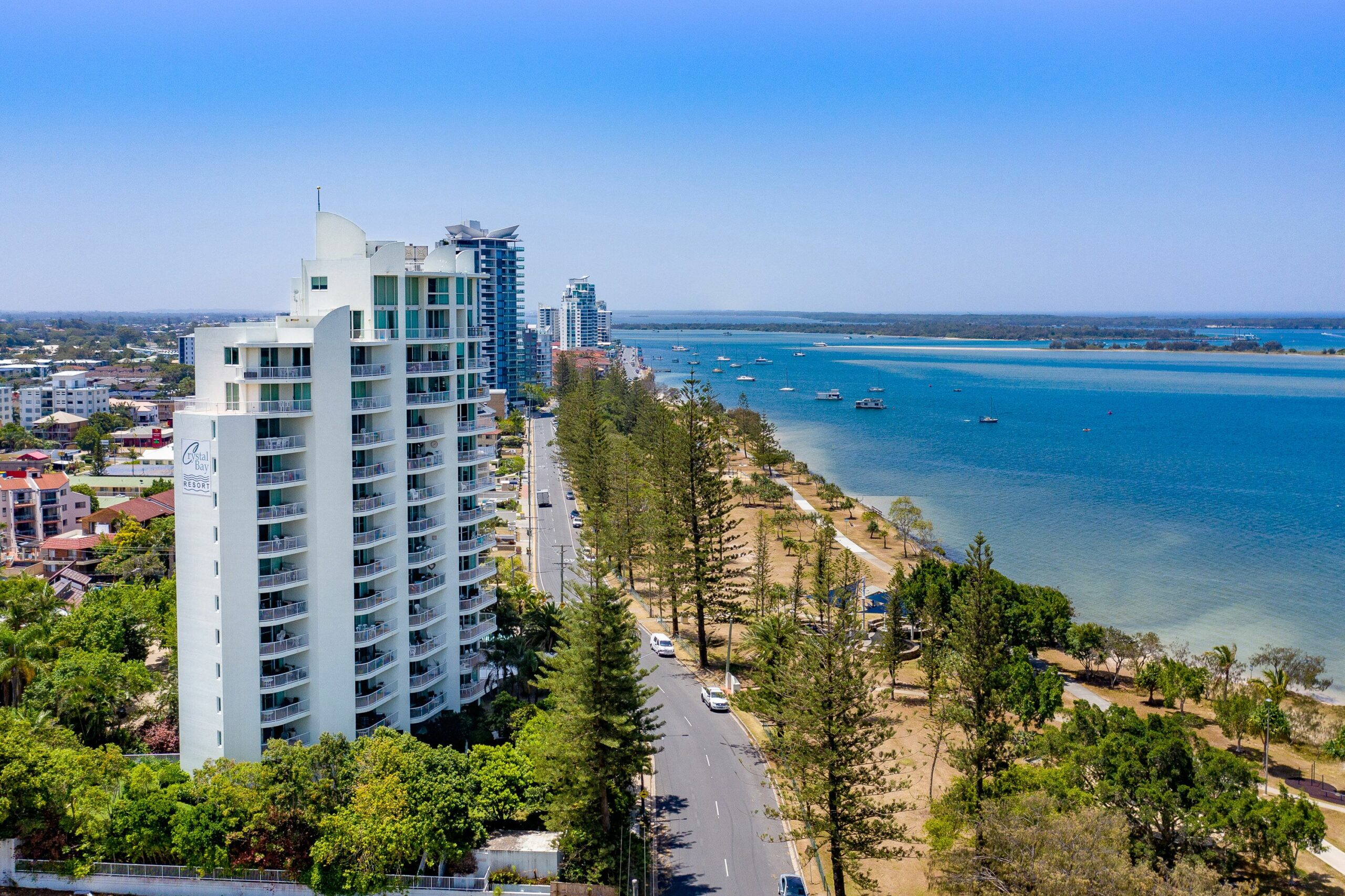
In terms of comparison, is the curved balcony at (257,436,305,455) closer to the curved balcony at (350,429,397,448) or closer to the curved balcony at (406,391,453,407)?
the curved balcony at (350,429,397,448)

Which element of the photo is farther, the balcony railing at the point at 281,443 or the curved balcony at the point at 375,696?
the curved balcony at the point at 375,696

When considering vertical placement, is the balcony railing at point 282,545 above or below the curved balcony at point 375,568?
above

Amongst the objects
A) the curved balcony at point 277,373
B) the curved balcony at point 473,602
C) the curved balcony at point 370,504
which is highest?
the curved balcony at point 277,373

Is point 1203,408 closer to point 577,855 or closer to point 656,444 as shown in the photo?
point 656,444

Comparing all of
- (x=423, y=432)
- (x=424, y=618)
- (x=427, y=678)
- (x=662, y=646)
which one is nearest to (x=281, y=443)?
(x=423, y=432)

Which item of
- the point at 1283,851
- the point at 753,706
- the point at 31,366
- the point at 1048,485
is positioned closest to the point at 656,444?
the point at 753,706

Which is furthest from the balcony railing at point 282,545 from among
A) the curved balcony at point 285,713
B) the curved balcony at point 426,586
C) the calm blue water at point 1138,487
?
the calm blue water at point 1138,487

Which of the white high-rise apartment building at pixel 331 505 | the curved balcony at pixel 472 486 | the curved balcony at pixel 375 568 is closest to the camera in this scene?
the white high-rise apartment building at pixel 331 505

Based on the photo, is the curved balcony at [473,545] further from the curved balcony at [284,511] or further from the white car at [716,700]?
the white car at [716,700]
